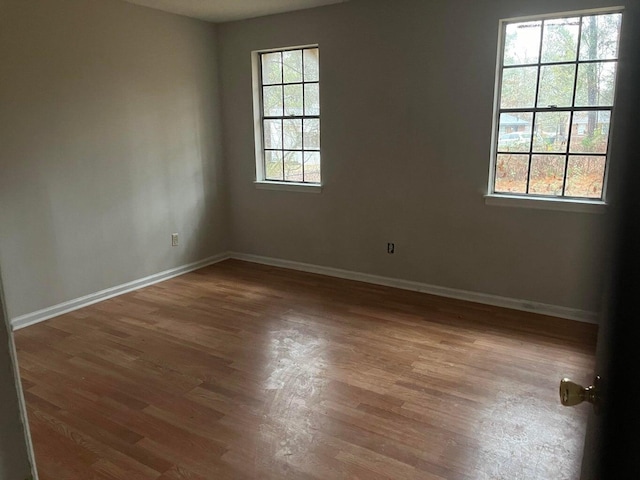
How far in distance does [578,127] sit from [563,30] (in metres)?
Answer: 0.67

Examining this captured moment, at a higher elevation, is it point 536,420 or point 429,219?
point 429,219

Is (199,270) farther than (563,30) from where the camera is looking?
Yes

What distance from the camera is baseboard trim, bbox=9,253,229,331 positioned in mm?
3632

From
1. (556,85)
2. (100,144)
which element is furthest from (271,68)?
(556,85)

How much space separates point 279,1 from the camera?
406 centimetres

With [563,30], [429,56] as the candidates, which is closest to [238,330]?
[429,56]

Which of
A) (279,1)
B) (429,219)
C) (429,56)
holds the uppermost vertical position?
(279,1)

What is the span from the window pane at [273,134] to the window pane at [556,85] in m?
2.44

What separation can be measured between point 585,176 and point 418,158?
124 cm

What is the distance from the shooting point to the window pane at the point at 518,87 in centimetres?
356

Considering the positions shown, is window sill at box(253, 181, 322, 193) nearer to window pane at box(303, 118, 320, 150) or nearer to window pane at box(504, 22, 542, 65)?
window pane at box(303, 118, 320, 150)

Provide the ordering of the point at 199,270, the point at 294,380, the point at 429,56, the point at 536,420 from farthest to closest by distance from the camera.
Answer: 1. the point at 199,270
2. the point at 429,56
3. the point at 294,380
4. the point at 536,420

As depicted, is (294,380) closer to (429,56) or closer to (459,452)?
(459,452)

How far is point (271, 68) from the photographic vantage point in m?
4.84
